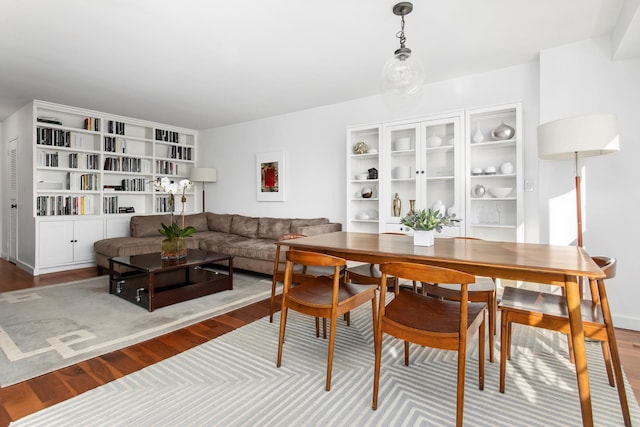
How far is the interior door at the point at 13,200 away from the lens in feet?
17.5

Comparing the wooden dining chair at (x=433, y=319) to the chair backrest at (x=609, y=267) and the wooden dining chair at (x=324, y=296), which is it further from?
the chair backrest at (x=609, y=267)

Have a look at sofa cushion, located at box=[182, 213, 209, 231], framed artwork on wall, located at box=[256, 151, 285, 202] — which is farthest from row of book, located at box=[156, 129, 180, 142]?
framed artwork on wall, located at box=[256, 151, 285, 202]

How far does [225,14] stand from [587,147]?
113 inches

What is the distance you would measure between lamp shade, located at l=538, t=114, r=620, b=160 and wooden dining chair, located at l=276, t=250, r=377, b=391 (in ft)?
5.94

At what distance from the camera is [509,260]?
5.50 ft

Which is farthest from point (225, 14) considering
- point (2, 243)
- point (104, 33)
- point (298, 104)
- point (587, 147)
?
point (2, 243)

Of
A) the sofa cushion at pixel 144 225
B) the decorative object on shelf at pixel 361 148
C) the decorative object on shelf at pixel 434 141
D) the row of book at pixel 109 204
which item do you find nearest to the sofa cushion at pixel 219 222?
the sofa cushion at pixel 144 225

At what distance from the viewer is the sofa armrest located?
4094 mm

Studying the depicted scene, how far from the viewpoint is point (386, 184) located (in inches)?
161

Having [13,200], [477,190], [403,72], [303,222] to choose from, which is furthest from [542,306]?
[13,200]

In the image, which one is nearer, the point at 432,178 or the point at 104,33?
the point at 104,33

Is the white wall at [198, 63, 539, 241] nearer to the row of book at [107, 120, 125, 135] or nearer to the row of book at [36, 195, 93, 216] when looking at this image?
the row of book at [107, 120, 125, 135]

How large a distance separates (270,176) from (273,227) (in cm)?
101

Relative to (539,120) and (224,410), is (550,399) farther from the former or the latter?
(539,120)
